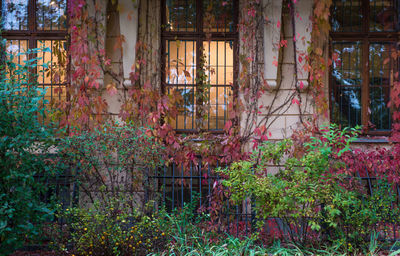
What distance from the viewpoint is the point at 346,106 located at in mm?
6703

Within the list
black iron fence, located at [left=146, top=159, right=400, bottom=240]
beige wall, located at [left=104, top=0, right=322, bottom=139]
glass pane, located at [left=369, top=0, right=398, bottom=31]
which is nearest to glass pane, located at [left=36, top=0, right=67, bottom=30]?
beige wall, located at [left=104, top=0, right=322, bottom=139]

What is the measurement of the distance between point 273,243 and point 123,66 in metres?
3.44

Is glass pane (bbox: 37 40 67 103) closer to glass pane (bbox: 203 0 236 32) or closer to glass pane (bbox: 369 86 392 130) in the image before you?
glass pane (bbox: 203 0 236 32)

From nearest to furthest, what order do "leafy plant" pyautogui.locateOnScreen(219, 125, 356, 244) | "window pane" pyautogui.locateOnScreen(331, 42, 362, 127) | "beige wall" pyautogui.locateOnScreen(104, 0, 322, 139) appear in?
"leafy plant" pyautogui.locateOnScreen(219, 125, 356, 244)
"beige wall" pyautogui.locateOnScreen(104, 0, 322, 139)
"window pane" pyautogui.locateOnScreen(331, 42, 362, 127)

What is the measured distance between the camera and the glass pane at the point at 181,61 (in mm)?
6652

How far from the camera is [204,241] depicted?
15.6ft

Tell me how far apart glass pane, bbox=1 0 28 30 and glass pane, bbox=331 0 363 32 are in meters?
5.19

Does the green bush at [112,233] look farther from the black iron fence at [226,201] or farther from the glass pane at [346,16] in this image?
the glass pane at [346,16]

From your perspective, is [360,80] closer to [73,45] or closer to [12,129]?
[73,45]

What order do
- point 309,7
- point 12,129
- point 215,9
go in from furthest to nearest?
point 215,9
point 309,7
point 12,129

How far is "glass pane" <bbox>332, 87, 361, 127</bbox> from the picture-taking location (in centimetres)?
668

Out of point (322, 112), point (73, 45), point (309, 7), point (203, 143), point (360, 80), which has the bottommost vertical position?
point (203, 143)

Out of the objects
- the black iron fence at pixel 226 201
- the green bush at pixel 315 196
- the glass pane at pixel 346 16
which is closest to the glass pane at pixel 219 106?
the black iron fence at pixel 226 201

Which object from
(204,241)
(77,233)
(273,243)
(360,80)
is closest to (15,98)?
(77,233)
